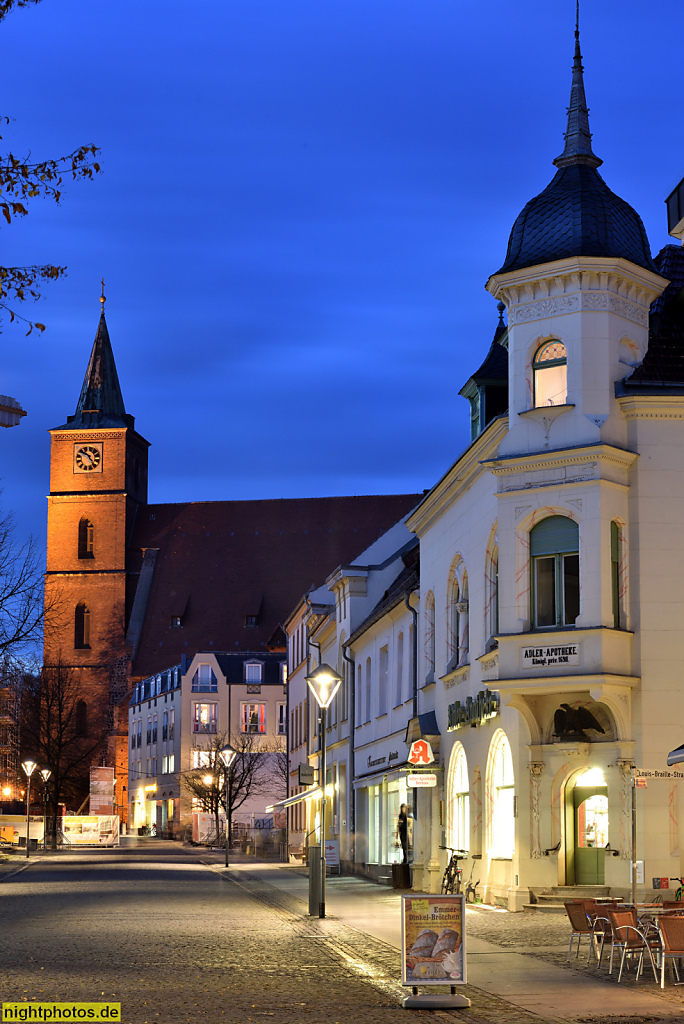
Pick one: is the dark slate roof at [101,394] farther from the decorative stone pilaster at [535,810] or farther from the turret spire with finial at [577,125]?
the decorative stone pilaster at [535,810]

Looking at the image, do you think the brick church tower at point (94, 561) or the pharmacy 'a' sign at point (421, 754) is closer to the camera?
the pharmacy 'a' sign at point (421, 754)

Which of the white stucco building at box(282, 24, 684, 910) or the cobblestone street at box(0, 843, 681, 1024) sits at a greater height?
the white stucco building at box(282, 24, 684, 910)

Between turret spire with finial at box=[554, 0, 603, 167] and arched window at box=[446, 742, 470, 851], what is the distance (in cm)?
1162

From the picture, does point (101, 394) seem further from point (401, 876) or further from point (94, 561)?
point (401, 876)

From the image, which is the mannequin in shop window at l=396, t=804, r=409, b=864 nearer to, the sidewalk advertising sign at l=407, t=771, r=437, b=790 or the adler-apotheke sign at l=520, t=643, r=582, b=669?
the sidewalk advertising sign at l=407, t=771, r=437, b=790

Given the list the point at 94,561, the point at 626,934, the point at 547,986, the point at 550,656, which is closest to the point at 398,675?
the point at 550,656

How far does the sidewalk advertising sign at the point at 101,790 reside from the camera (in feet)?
230

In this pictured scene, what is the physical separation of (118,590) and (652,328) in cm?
8124

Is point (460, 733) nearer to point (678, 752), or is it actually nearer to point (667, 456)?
point (667, 456)

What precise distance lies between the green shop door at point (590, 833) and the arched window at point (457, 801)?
Answer: 4.63 meters

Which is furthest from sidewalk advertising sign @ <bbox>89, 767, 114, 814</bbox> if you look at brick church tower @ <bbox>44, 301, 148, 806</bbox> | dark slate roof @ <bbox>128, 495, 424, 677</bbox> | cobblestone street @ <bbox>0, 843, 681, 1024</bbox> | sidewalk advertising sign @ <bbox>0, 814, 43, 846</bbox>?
cobblestone street @ <bbox>0, 843, 681, 1024</bbox>

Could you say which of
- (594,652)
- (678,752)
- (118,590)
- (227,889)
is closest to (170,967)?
(678,752)

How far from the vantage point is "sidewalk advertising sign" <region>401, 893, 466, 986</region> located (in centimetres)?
1347

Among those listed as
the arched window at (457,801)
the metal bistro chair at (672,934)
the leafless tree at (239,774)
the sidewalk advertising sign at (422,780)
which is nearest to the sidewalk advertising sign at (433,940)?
the metal bistro chair at (672,934)
